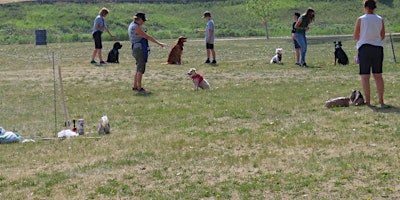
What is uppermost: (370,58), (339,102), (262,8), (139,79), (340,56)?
(262,8)

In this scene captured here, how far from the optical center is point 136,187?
7.49 meters

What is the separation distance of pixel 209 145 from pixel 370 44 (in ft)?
12.3

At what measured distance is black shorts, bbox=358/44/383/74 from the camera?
11.8 metres

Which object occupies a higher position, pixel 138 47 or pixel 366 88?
pixel 138 47

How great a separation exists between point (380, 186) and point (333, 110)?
4.46 m

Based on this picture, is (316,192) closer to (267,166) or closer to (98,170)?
(267,166)

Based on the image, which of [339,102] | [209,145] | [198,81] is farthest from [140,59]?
[209,145]

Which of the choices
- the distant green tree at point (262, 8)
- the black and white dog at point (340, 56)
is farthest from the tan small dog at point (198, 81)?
the distant green tree at point (262, 8)

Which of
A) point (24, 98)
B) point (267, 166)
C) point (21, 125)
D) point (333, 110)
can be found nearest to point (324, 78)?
point (333, 110)

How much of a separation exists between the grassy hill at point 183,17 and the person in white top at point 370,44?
35992 mm

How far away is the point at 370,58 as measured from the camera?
11.8 metres

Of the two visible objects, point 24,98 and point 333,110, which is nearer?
point 333,110

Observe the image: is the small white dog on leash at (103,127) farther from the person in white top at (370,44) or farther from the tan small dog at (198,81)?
the tan small dog at (198,81)

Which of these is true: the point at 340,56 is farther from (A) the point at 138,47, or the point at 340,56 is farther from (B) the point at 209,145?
(B) the point at 209,145
